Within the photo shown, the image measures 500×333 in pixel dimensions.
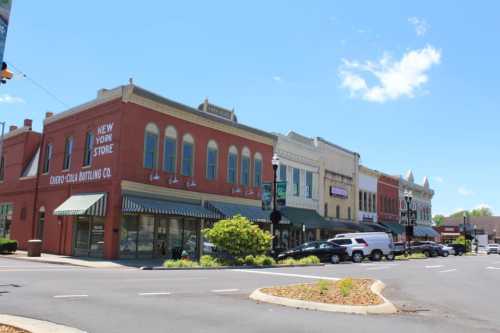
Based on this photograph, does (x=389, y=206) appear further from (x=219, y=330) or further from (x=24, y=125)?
(x=219, y=330)

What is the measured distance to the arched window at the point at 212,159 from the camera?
105ft

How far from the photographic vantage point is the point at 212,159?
32.5 m

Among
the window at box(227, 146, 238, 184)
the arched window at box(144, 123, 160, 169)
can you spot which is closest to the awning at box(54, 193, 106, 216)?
the arched window at box(144, 123, 160, 169)

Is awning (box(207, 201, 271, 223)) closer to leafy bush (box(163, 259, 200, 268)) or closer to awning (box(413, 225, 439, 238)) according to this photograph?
leafy bush (box(163, 259, 200, 268))

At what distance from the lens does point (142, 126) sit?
27.8 meters

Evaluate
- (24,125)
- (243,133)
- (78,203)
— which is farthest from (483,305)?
(24,125)

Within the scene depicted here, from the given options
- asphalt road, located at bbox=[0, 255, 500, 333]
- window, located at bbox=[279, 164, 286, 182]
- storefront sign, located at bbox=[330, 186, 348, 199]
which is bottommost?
asphalt road, located at bbox=[0, 255, 500, 333]

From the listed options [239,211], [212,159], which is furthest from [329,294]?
[212,159]

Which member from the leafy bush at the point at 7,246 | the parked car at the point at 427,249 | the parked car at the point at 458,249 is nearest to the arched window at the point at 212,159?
the leafy bush at the point at 7,246

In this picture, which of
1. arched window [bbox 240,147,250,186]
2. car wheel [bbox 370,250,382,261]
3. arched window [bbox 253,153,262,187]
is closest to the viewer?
car wheel [bbox 370,250,382,261]

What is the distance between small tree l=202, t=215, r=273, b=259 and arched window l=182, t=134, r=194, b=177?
6406mm

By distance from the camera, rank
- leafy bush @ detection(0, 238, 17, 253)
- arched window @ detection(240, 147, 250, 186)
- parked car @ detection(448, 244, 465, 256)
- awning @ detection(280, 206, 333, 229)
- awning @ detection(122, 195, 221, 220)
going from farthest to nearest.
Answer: parked car @ detection(448, 244, 465, 256) → awning @ detection(280, 206, 333, 229) → arched window @ detection(240, 147, 250, 186) → leafy bush @ detection(0, 238, 17, 253) → awning @ detection(122, 195, 221, 220)

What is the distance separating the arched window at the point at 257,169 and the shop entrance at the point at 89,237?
12.6 metres

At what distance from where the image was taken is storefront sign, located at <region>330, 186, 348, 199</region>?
45750 mm
